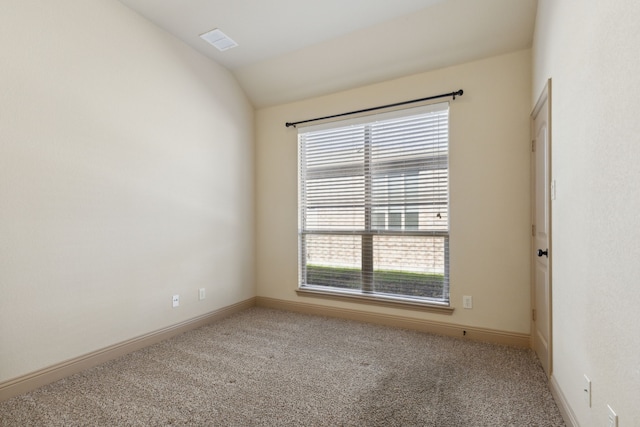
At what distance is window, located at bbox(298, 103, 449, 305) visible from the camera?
3314 millimetres

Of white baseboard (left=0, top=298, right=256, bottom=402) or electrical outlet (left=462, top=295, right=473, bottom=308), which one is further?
electrical outlet (left=462, top=295, right=473, bottom=308)

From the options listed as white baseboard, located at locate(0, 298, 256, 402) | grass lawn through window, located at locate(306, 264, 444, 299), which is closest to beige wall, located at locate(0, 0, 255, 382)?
white baseboard, located at locate(0, 298, 256, 402)

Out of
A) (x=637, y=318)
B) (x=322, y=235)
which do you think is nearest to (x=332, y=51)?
(x=322, y=235)

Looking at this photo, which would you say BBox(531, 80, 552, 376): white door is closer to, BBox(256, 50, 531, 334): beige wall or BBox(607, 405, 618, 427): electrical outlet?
BBox(256, 50, 531, 334): beige wall

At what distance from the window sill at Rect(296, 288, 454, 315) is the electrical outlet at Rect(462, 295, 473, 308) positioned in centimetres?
13

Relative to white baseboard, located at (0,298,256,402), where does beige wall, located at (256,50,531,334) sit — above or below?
above

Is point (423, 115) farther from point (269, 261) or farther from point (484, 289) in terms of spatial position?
point (269, 261)

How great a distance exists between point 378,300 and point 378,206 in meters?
1.04

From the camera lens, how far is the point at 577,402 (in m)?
1.67

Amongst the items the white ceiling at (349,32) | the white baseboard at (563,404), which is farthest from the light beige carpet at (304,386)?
the white ceiling at (349,32)

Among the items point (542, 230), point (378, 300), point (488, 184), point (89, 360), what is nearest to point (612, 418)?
point (542, 230)

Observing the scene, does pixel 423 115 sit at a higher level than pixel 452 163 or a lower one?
higher

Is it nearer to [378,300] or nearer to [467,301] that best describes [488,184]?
[467,301]

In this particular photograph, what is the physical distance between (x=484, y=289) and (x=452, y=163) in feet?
4.09
